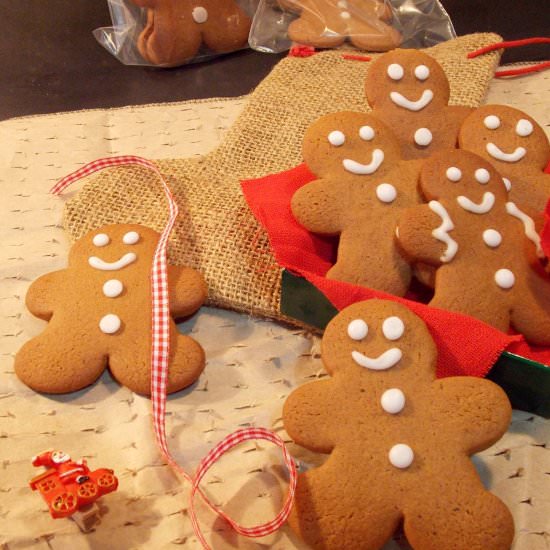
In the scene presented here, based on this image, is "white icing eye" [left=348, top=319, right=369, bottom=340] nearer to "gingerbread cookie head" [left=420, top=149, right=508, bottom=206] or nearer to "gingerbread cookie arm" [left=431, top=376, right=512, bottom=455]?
"gingerbread cookie arm" [left=431, top=376, right=512, bottom=455]

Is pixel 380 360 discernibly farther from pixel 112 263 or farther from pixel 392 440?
pixel 112 263

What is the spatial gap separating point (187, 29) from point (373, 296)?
0.76m

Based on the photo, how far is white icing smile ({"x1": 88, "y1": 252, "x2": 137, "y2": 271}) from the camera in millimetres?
828

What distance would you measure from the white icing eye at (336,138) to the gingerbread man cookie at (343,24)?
1.69ft

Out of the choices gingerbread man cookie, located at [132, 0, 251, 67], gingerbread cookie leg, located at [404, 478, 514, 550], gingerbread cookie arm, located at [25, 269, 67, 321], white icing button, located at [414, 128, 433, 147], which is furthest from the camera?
gingerbread man cookie, located at [132, 0, 251, 67]

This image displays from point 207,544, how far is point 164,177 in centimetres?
53

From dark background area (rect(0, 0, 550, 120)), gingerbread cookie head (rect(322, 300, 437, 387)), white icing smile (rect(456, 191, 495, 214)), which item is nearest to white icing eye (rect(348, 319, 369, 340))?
gingerbread cookie head (rect(322, 300, 437, 387))

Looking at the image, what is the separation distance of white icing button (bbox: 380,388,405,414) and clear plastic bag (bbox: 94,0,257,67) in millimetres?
877

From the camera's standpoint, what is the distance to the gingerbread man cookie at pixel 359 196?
787 mm

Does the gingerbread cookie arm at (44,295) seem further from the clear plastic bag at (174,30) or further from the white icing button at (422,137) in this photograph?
the clear plastic bag at (174,30)

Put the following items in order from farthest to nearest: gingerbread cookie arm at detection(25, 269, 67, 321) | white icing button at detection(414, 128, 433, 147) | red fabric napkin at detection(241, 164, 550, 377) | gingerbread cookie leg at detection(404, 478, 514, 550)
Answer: white icing button at detection(414, 128, 433, 147)
gingerbread cookie arm at detection(25, 269, 67, 321)
red fabric napkin at detection(241, 164, 550, 377)
gingerbread cookie leg at detection(404, 478, 514, 550)

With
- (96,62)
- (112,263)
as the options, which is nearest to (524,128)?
(112,263)

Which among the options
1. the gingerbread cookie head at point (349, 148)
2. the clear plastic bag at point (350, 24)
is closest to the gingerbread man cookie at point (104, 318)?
the gingerbread cookie head at point (349, 148)

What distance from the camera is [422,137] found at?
92 cm
